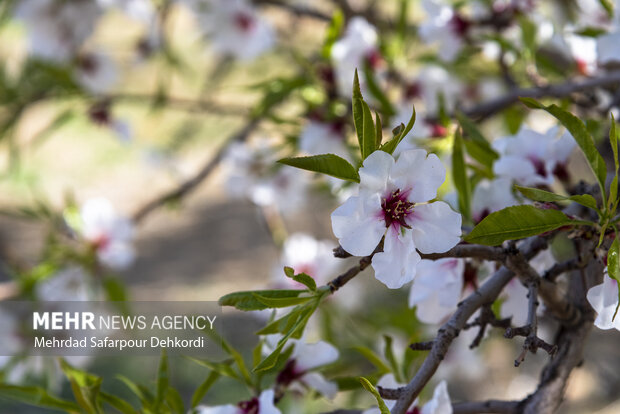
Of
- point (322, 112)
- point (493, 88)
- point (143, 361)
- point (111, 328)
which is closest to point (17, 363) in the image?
point (111, 328)

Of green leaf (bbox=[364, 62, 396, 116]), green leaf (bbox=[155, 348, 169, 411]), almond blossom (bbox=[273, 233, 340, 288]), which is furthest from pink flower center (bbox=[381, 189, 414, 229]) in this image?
almond blossom (bbox=[273, 233, 340, 288])

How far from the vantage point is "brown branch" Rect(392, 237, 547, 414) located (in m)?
0.39

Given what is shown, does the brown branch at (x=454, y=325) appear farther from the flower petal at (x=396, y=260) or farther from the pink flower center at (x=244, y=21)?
the pink flower center at (x=244, y=21)

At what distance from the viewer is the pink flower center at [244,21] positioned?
115 centimetres

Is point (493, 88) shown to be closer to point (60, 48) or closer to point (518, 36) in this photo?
point (518, 36)

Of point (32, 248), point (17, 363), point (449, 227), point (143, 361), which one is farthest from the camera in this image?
point (32, 248)

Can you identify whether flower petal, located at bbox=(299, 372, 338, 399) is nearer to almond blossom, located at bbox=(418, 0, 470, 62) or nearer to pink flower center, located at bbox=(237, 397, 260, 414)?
pink flower center, located at bbox=(237, 397, 260, 414)

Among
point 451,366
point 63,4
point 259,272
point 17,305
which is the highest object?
point 259,272

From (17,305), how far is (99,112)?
1.35ft

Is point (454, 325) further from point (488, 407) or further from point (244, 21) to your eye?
point (244, 21)

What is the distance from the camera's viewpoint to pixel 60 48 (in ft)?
3.66

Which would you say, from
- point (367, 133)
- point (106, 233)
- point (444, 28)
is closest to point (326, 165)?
point (367, 133)

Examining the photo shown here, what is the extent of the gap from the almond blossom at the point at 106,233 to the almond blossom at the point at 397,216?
0.74 metres

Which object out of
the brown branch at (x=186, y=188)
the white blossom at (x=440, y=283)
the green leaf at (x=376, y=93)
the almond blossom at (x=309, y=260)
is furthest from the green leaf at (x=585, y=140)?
the brown branch at (x=186, y=188)
